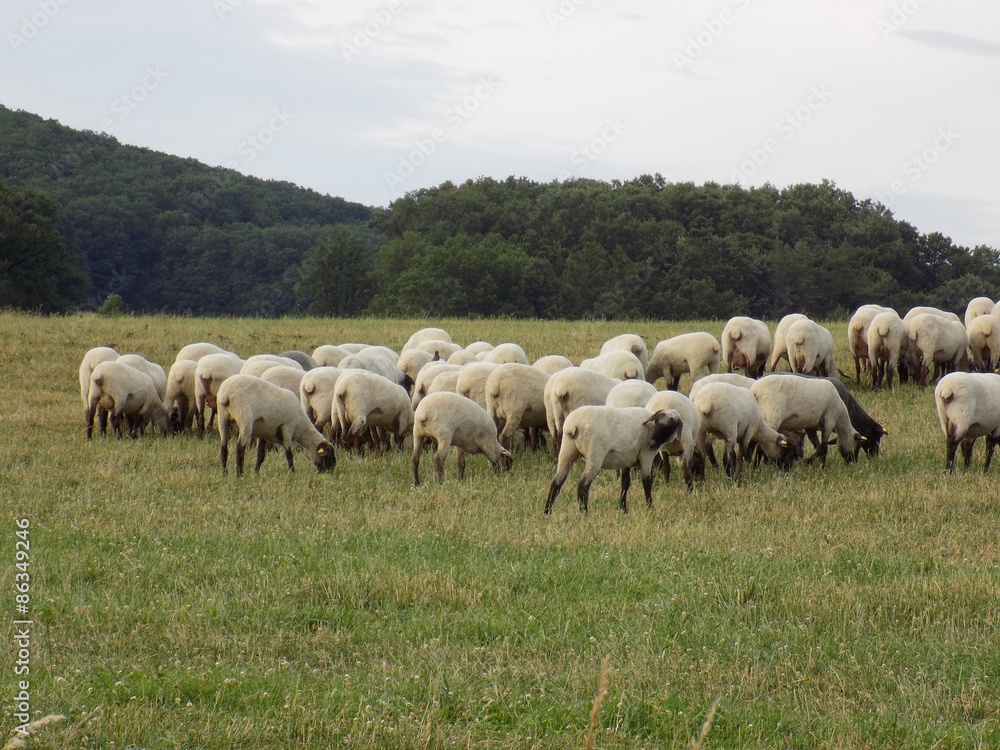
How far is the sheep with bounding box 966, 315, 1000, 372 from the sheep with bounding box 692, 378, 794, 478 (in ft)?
26.9

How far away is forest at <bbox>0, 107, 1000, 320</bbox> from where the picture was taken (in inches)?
1914

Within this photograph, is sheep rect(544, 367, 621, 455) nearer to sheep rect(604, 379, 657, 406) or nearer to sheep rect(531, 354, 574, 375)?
sheep rect(604, 379, 657, 406)

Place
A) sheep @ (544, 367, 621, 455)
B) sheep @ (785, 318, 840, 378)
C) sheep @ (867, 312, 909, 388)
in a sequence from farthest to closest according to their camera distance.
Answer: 1. sheep @ (867, 312, 909, 388)
2. sheep @ (785, 318, 840, 378)
3. sheep @ (544, 367, 621, 455)

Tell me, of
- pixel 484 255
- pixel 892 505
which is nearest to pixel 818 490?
pixel 892 505

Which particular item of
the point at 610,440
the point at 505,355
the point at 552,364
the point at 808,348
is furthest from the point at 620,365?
the point at 610,440

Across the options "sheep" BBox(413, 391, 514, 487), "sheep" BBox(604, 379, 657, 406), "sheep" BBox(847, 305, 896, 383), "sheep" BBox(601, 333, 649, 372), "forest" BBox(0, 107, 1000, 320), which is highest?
"forest" BBox(0, 107, 1000, 320)

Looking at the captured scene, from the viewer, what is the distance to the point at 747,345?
18141 millimetres

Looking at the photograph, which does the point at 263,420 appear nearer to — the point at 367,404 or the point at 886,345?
the point at 367,404

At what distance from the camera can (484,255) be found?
51281 millimetres

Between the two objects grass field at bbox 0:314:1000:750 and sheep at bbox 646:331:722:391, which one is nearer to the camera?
grass field at bbox 0:314:1000:750

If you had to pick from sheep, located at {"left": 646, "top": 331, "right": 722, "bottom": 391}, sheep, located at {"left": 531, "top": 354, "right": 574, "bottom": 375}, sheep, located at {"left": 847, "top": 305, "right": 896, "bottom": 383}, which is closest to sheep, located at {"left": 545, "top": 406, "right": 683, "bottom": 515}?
sheep, located at {"left": 531, "top": 354, "right": 574, "bottom": 375}

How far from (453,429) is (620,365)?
174 inches

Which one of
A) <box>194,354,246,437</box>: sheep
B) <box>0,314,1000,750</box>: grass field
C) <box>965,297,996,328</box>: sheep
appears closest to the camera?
<box>0,314,1000,750</box>: grass field

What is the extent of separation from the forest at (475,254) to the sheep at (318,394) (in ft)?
104
